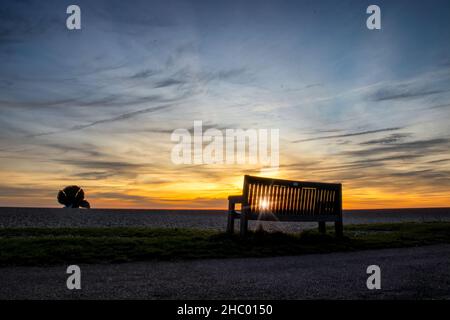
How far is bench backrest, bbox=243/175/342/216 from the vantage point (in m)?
12.1

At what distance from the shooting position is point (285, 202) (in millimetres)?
12672

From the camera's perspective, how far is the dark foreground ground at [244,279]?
231 inches

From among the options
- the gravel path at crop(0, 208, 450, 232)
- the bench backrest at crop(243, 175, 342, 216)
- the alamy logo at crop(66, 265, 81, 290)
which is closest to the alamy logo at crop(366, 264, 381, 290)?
the alamy logo at crop(66, 265, 81, 290)

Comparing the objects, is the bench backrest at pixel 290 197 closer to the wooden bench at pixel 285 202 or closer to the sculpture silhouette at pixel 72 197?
the wooden bench at pixel 285 202

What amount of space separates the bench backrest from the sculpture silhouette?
81862 millimetres

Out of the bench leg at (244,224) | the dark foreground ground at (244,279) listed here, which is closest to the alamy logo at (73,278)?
the dark foreground ground at (244,279)

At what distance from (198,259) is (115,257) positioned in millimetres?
1702

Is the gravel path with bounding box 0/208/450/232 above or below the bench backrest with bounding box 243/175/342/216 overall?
below

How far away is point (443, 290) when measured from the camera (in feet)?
20.3

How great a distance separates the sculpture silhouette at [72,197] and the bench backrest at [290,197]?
81862mm

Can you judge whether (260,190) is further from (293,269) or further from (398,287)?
(398,287)

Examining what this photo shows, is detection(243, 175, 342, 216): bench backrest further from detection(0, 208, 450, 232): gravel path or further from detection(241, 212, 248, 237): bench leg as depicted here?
detection(0, 208, 450, 232): gravel path
